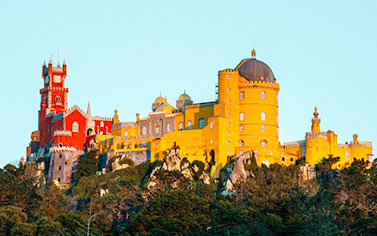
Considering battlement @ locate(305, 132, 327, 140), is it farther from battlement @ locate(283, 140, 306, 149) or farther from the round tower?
the round tower

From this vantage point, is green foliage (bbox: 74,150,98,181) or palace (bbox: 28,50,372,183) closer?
palace (bbox: 28,50,372,183)

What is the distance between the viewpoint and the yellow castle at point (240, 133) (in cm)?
11525

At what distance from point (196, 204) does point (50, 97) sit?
47.4 meters

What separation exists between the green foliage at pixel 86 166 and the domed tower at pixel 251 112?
1818 cm

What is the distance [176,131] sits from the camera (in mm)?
118438

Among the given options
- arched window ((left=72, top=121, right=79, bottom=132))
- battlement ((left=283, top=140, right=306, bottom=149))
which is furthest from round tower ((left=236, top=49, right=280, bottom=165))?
arched window ((left=72, top=121, right=79, bottom=132))

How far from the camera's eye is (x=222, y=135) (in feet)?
378

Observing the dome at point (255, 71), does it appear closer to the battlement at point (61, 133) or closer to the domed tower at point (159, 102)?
the domed tower at point (159, 102)

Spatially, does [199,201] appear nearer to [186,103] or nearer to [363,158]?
[363,158]

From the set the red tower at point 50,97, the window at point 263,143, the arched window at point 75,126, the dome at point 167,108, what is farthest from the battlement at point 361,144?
the red tower at point 50,97

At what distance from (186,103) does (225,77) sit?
51.1ft

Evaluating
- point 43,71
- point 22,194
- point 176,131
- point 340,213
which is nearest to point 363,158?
point 176,131

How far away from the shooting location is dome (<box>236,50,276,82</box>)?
119688 mm

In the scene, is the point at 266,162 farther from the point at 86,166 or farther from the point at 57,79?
the point at 57,79
